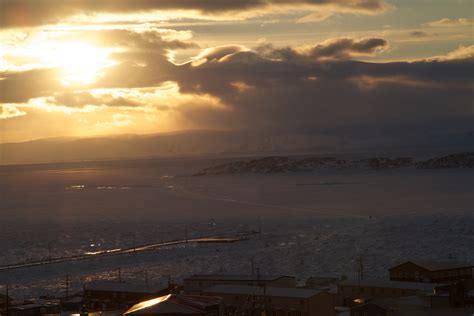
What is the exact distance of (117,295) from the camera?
15164mm

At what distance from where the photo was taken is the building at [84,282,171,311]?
14609 mm

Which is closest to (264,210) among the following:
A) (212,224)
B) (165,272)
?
(212,224)

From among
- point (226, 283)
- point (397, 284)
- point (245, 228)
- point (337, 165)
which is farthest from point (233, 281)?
point (337, 165)

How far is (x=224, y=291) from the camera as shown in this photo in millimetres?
14250

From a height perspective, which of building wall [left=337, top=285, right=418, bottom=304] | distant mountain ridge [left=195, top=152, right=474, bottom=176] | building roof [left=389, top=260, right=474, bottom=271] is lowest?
building wall [left=337, top=285, right=418, bottom=304]

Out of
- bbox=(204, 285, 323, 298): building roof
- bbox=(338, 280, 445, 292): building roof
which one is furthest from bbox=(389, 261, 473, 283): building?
bbox=(204, 285, 323, 298): building roof

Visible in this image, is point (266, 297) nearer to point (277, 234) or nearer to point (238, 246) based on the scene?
point (238, 246)

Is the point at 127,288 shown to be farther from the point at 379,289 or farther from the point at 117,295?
the point at 379,289

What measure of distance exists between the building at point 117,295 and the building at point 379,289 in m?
3.39

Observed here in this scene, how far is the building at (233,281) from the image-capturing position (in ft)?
50.1

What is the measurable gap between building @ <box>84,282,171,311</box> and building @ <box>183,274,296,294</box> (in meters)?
0.51

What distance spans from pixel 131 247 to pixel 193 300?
48.4ft

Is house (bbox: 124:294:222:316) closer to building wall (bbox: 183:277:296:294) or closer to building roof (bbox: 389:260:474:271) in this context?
building wall (bbox: 183:277:296:294)

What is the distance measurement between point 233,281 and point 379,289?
2.97 metres
